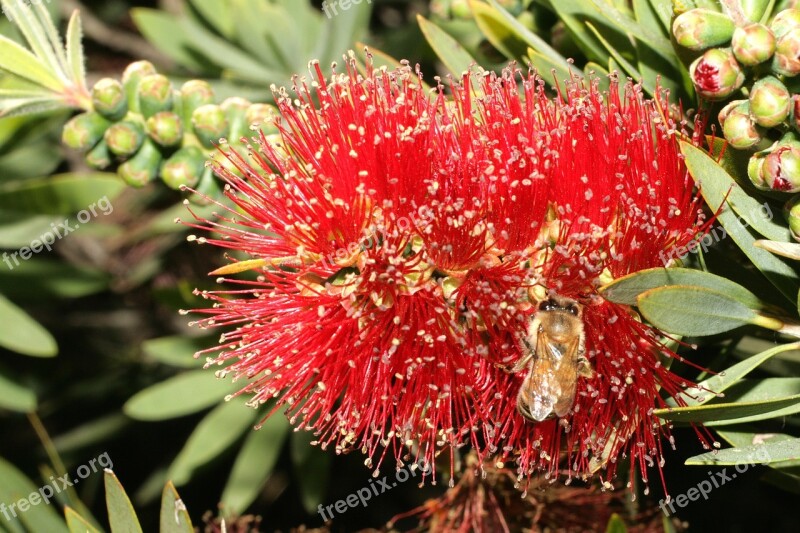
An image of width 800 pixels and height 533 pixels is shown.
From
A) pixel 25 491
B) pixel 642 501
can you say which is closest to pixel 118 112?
pixel 25 491

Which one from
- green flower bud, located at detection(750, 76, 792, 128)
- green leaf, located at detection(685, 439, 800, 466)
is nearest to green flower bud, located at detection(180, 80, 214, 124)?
green flower bud, located at detection(750, 76, 792, 128)

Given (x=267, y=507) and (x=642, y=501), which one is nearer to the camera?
(x=642, y=501)

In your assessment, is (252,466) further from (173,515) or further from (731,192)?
(731,192)

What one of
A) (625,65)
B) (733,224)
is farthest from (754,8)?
(733,224)

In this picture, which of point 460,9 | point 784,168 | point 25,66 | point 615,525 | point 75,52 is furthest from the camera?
point 460,9

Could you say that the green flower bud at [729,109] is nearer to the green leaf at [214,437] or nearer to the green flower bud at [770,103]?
the green flower bud at [770,103]

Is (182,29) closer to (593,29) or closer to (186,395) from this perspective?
(186,395)

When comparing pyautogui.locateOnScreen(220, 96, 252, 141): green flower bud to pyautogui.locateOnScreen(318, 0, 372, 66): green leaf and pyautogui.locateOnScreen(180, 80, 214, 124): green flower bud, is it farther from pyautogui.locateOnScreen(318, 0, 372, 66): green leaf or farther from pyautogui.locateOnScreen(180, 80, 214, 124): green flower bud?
pyautogui.locateOnScreen(318, 0, 372, 66): green leaf
